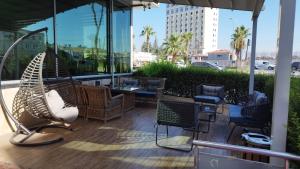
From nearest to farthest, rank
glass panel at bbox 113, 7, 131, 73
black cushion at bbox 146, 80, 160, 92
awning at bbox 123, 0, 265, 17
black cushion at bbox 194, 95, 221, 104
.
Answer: awning at bbox 123, 0, 265, 17
black cushion at bbox 194, 95, 221, 104
black cushion at bbox 146, 80, 160, 92
glass panel at bbox 113, 7, 131, 73

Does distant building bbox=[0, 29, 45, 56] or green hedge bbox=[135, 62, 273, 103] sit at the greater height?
distant building bbox=[0, 29, 45, 56]

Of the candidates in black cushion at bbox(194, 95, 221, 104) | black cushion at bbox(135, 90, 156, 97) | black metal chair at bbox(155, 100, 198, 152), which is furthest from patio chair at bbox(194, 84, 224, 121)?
black metal chair at bbox(155, 100, 198, 152)

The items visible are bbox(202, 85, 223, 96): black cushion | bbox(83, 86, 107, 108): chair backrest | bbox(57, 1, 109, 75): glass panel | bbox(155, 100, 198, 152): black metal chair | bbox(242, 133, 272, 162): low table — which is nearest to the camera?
bbox(242, 133, 272, 162): low table

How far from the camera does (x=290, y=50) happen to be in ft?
8.18

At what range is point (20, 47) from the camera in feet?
17.5

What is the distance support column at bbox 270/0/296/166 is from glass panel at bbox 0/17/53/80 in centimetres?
478

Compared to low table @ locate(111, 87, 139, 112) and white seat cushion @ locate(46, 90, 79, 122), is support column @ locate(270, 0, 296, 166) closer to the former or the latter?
white seat cushion @ locate(46, 90, 79, 122)

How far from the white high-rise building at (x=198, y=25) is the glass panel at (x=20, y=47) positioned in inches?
1930

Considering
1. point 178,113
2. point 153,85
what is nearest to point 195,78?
point 153,85

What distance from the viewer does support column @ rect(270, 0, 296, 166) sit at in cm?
248

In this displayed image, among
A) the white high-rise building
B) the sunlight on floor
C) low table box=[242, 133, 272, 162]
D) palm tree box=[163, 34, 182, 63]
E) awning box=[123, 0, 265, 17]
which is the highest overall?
the white high-rise building

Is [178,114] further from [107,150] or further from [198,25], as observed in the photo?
[198,25]

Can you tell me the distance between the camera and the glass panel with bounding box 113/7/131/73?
351 inches

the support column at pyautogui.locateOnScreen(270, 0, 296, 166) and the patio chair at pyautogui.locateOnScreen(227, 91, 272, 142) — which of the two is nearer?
the support column at pyautogui.locateOnScreen(270, 0, 296, 166)
